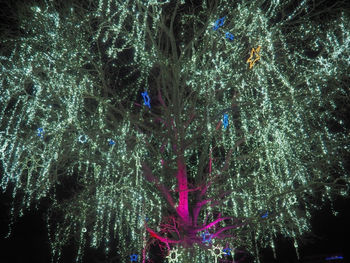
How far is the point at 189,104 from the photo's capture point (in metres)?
6.61

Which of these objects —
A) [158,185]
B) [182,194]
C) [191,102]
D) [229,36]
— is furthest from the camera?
[191,102]

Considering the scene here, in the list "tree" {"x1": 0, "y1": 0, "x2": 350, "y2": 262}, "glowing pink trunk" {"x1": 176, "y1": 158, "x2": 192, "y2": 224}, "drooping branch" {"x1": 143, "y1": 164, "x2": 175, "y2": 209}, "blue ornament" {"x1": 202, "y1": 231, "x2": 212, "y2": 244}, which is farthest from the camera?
"glowing pink trunk" {"x1": 176, "y1": 158, "x2": 192, "y2": 224}

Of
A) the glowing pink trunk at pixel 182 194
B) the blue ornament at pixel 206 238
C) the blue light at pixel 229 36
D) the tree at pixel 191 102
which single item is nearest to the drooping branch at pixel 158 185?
the tree at pixel 191 102

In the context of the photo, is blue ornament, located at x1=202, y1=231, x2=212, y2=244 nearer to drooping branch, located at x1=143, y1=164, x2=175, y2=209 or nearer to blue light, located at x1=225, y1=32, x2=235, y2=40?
drooping branch, located at x1=143, y1=164, x2=175, y2=209

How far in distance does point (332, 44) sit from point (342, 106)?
1.20 m

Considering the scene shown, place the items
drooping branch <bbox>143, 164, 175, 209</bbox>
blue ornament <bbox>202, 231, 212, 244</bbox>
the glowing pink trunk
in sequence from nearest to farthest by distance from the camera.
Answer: blue ornament <bbox>202, 231, 212, 244</bbox> < drooping branch <bbox>143, 164, 175, 209</bbox> < the glowing pink trunk

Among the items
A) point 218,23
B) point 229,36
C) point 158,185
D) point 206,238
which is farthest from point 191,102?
point 206,238

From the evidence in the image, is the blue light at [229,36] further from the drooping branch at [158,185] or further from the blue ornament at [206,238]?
the blue ornament at [206,238]

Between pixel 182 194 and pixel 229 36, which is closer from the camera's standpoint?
pixel 229 36

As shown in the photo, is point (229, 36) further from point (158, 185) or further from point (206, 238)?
point (206, 238)

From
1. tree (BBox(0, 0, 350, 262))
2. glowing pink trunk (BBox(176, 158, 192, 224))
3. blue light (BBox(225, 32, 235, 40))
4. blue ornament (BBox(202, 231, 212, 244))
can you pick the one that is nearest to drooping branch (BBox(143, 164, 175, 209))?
tree (BBox(0, 0, 350, 262))

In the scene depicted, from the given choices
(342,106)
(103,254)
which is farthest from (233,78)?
(103,254)

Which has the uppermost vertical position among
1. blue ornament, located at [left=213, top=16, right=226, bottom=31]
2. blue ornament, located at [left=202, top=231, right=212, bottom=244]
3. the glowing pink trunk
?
blue ornament, located at [left=213, top=16, right=226, bottom=31]

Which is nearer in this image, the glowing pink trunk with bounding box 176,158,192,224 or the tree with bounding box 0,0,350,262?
the tree with bounding box 0,0,350,262
